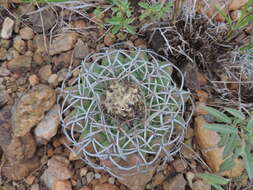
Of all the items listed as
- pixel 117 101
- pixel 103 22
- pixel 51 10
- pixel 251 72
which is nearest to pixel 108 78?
pixel 117 101

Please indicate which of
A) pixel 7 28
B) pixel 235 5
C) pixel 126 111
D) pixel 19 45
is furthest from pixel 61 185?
pixel 235 5

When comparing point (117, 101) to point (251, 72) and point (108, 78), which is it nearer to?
point (108, 78)

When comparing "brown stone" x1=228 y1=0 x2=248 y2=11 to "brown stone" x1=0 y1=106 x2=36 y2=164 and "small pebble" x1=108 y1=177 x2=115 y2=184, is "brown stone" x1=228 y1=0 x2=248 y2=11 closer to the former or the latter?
"small pebble" x1=108 y1=177 x2=115 y2=184

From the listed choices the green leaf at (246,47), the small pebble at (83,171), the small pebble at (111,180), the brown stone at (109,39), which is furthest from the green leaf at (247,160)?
the brown stone at (109,39)

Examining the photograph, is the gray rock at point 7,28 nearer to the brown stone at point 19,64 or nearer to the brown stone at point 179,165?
the brown stone at point 19,64

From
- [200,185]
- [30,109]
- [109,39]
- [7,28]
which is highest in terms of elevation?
[7,28]

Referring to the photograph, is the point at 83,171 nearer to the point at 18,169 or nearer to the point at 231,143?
the point at 18,169

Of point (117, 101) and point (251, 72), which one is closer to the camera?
point (117, 101)
